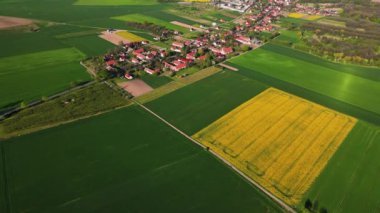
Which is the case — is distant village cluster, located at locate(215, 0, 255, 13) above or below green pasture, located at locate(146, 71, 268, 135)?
below

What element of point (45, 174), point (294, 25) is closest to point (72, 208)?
point (45, 174)

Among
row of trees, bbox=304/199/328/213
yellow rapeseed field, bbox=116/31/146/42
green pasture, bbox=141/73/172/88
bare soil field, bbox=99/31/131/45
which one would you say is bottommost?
row of trees, bbox=304/199/328/213

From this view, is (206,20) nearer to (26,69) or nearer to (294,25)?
(294,25)

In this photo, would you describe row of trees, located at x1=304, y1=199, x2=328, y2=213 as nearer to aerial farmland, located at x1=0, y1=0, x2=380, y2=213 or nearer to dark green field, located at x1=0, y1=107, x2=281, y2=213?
aerial farmland, located at x1=0, y1=0, x2=380, y2=213

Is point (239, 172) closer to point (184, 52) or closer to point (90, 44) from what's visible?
point (184, 52)

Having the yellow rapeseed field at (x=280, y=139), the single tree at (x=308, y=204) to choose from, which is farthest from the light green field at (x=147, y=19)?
the single tree at (x=308, y=204)

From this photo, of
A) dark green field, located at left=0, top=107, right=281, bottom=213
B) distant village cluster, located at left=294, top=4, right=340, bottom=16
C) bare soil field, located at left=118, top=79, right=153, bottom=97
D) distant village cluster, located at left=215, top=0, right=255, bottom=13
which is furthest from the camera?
distant village cluster, located at left=215, top=0, right=255, bottom=13

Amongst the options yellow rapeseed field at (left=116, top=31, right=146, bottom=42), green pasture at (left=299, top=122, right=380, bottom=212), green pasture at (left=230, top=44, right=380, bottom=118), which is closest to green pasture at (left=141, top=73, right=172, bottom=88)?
green pasture at (left=230, top=44, right=380, bottom=118)

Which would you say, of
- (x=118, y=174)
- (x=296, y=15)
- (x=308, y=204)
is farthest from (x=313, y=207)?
(x=296, y=15)
